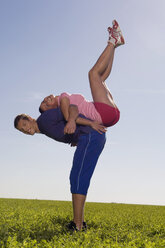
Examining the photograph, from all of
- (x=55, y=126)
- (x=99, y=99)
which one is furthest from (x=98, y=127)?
(x=55, y=126)

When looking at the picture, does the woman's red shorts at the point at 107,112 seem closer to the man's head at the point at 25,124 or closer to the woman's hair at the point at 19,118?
the man's head at the point at 25,124

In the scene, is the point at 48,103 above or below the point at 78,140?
above

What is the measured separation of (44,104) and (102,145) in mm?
1448

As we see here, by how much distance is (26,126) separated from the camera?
6137 mm

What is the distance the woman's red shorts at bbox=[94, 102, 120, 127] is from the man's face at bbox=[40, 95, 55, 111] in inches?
34.2

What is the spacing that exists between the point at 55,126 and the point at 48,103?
1.63ft

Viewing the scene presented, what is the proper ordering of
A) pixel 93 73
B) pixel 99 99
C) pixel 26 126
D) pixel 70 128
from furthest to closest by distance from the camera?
pixel 26 126, pixel 93 73, pixel 99 99, pixel 70 128

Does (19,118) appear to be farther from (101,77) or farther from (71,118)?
(101,77)

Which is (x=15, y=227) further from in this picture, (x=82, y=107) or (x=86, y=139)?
(x=82, y=107)

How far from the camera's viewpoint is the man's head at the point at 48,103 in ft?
19.8

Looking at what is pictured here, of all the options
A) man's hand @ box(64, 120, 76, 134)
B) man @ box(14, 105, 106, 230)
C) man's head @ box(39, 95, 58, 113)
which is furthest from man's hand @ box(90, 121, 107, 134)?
man's head @ box(39, 95, 58, 113)

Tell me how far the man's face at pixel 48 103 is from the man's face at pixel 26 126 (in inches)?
16.0

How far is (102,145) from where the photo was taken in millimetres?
6141

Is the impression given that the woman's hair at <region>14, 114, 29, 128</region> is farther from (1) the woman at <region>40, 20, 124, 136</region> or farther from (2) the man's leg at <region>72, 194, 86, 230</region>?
(2) the man's leg at <region>72, 194, 86, 230</region>
